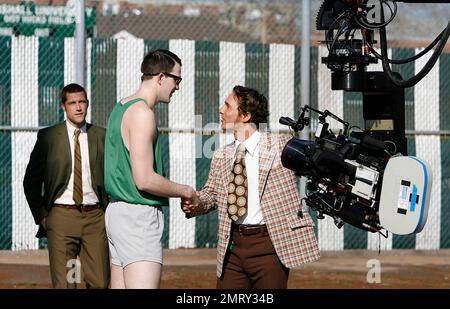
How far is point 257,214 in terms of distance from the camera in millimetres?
7055

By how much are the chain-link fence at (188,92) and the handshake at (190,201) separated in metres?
5.32

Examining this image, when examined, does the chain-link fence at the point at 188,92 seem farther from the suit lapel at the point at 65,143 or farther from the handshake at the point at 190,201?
the handshake at the point at 190,201

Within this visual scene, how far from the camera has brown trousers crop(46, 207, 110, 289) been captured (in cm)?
867

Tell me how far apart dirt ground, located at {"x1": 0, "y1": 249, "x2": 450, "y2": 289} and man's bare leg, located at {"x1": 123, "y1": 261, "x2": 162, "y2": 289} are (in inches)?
172

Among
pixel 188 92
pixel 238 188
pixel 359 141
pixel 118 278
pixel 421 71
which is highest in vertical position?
pixel 188 92

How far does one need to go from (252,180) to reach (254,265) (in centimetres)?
54

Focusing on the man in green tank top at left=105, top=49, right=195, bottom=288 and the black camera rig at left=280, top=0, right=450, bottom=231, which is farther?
the man in green tank top at left=105, top=49, right=195, bottom=288

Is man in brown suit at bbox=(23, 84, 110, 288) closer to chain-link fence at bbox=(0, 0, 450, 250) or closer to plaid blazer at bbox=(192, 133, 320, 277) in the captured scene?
plaid blazer at bbox=(192, 133, 320, 277)

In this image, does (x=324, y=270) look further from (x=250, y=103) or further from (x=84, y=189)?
(x=250, y=103)

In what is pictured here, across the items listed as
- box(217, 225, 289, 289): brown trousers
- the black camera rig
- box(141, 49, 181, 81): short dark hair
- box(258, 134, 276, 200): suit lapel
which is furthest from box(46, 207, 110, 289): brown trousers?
the black camera rig

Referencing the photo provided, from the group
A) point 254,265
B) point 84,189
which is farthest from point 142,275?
point 84,189

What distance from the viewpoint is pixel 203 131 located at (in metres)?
12.6
